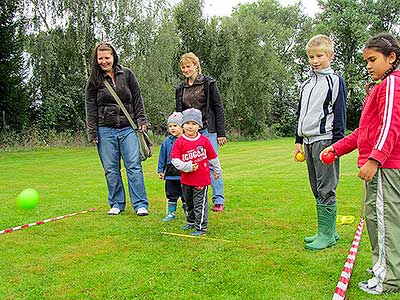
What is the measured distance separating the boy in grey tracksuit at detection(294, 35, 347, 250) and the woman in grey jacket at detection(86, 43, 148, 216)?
258cm

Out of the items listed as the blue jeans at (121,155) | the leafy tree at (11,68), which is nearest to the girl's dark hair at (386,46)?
the blue jeans at (121,155)

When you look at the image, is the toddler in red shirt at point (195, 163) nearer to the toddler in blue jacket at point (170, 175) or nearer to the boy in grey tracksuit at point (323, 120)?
the toddler in blue jacket at point (170, 175)

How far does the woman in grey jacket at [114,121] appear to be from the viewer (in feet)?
20.3

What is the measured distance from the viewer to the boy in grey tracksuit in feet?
14.5

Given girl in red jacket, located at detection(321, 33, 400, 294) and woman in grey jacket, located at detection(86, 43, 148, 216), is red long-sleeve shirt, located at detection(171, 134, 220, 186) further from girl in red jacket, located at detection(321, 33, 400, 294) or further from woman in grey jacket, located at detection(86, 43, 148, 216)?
girl in red jacket, located at detection(321, 33, 400, 294)

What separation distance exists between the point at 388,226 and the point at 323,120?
4.69 ft

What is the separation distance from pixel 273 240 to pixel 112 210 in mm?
2511

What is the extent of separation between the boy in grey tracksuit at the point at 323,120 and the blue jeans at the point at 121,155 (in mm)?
2569

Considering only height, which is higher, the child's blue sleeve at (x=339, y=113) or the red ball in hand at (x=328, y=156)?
the child's blue sleeve at (x=339, y=113)

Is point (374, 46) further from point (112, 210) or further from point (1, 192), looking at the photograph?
point (1, 192)

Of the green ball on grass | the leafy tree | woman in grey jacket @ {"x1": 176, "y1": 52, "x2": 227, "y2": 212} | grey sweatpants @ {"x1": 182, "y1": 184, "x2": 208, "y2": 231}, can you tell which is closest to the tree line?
the leafy tree

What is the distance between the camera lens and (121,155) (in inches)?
254

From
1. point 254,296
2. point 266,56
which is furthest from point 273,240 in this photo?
point 266,56

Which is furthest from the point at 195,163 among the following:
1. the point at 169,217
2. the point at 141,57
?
the point at 141,57
